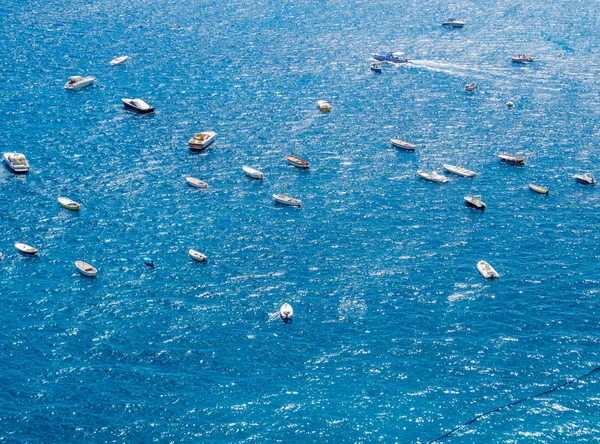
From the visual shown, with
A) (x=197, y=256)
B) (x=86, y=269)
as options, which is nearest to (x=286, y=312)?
(x=197, y=256)

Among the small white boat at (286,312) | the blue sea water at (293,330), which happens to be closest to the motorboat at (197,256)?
the blue sea water at (293,330)

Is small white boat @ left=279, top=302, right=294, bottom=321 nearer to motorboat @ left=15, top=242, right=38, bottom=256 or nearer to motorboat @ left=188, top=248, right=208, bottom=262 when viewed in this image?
motorboat @ left=188, top=248, right=208, bottom=262

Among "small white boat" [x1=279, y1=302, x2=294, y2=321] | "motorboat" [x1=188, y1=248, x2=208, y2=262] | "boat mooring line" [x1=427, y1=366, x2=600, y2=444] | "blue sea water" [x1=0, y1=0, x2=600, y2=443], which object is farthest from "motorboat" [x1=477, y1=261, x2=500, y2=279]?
"motorboat" [x1=188, y1=248, x2=208, y2=262]

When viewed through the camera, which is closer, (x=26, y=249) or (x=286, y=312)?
(x=286, y=312)

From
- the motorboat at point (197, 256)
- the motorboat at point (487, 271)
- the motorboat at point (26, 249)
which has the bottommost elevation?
the motorboat at point (26, 249)

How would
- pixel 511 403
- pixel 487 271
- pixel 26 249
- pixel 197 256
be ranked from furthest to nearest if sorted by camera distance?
pixel 26 249 < pixel 197 256 < pixel 487 271 < pixel 511 403

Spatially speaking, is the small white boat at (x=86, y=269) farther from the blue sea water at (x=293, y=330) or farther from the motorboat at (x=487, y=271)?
the motorboat at (x=487, y=271)

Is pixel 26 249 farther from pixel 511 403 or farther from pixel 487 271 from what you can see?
pixel 511 403
